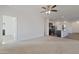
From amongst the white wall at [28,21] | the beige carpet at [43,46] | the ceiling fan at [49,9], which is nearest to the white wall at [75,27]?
the beige carpet at [43,46]

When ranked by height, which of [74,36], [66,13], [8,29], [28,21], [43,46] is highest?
[66,13]

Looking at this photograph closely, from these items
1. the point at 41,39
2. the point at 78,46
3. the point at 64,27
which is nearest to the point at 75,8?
the point at 64,27

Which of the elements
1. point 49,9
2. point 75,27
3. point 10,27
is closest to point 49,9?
point 49,9

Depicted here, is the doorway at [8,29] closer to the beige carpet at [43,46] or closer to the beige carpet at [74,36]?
the beige carpet at [43,46]

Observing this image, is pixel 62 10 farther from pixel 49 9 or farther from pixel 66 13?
pixel 49 9

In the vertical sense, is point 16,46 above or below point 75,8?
below

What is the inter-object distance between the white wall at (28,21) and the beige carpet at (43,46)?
0.29 feet

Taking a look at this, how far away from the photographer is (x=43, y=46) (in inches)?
51.7

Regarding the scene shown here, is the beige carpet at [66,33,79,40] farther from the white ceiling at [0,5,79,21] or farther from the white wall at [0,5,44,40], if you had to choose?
the white wall at [0,5,44,40]

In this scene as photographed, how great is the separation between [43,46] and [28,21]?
16.2 inches
